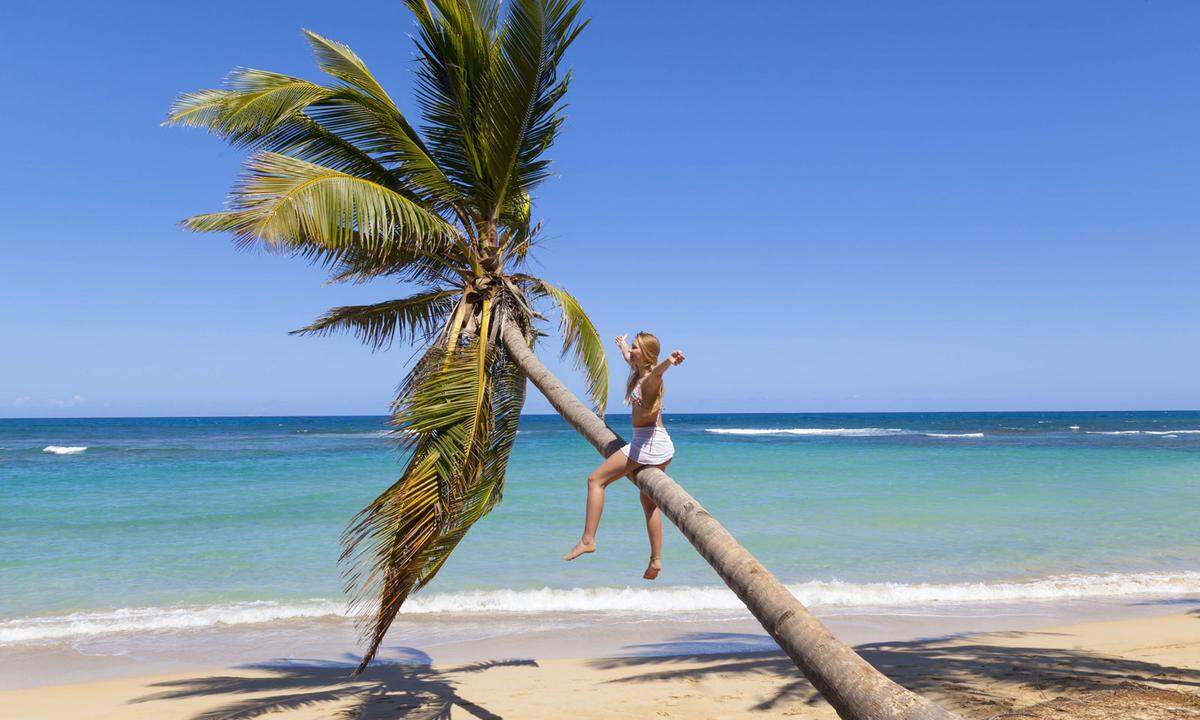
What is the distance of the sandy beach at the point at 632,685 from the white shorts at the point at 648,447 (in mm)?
3293

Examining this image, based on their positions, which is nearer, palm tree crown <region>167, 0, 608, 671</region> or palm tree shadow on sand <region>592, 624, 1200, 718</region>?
palm tree crown <region>167, 0, 608, 671</region>

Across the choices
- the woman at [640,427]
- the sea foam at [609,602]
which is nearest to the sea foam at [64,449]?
the sea foam at [609,602]

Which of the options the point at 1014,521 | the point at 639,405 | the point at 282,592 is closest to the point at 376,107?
the point at 639,405

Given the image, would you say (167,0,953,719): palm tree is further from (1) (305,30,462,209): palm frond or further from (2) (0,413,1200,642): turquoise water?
(2) (0,413,1200,642): turquoise water

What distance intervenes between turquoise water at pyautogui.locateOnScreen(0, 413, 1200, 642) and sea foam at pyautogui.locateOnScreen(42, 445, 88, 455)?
845 cm

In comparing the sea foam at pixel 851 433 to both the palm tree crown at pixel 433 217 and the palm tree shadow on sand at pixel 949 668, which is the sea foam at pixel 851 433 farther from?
the palm tree crown at pixel 433 217

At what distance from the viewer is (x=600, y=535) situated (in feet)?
52.4

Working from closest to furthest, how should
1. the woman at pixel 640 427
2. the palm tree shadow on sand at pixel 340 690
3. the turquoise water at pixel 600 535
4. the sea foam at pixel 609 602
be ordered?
the woman at pixel 640 427, the palm tree shadow on sand at pixel 340 690, the sea foam at pixel 609 602, the turquoise water at pixel 600 535

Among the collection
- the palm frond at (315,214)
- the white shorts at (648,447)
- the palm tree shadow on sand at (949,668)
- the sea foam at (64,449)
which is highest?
the palm frond at (315,214)

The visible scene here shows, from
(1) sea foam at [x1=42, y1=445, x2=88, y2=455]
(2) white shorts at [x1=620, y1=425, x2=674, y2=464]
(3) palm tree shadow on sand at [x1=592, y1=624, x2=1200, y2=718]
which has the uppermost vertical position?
(2) white shorts at [x1=620, y1=425, x2=674, y2=464]

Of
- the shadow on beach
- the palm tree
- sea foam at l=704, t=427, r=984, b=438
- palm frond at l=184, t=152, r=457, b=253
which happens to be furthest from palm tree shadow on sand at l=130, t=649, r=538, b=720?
sea foam at l=704, t=427, r=984, b=438

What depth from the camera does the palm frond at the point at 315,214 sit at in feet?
16.2

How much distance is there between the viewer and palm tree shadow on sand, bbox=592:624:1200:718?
6.79 meters

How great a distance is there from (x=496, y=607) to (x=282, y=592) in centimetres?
347
